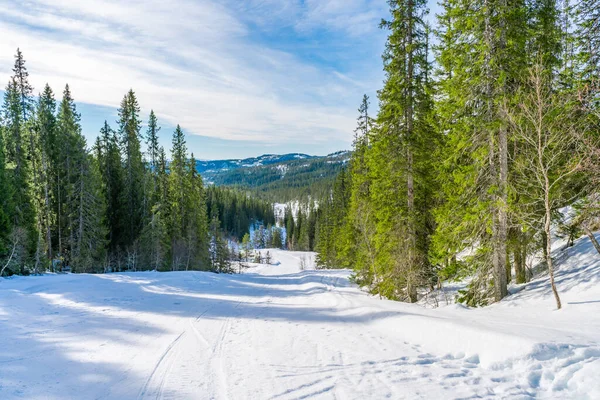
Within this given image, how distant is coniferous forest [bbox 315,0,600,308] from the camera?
9898 mm

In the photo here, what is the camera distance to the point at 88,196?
25.3m

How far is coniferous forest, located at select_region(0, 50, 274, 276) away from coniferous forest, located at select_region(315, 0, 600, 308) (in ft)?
60.2

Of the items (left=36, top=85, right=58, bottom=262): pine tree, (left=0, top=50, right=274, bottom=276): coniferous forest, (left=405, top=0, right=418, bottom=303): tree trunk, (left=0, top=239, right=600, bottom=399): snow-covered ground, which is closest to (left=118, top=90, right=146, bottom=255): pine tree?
(left=0, top=50, right=274, bottom=276): coniferous forest

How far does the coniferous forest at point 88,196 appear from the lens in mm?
22500

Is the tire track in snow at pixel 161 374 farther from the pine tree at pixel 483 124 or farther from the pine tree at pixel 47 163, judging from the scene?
the pine tree at pixel 47 163

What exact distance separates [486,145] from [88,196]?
26.5 metres

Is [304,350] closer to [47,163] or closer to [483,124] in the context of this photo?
[483,124]

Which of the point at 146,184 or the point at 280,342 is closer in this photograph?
the point at 280,342

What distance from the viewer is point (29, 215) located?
75.3 feet

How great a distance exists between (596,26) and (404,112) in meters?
6.44

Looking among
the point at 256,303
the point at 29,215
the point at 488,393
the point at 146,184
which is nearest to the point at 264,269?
the point at 146,184

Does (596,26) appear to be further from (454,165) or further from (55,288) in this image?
(55,288)

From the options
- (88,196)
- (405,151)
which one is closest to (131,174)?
(88,196)

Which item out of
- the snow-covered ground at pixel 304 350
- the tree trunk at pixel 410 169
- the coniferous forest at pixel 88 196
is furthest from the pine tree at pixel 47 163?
the tree trunk at pixel 410 169
